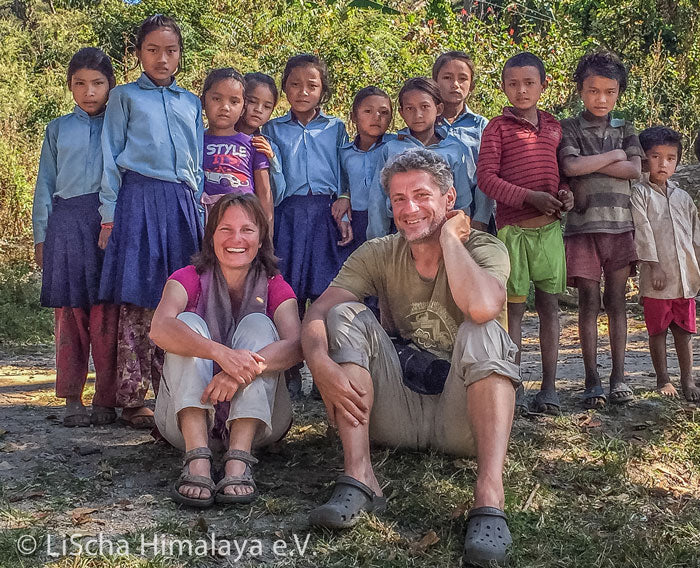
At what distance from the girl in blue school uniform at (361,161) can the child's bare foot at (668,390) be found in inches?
70.8

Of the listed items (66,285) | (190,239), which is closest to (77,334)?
(66,285)

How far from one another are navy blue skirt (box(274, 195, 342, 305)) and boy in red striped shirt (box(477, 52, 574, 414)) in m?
0.87

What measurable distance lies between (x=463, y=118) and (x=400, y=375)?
1.90 m

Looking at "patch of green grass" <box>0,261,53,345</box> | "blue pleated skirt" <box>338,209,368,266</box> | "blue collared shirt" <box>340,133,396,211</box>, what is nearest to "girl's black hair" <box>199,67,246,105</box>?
"blue collared shirt" <box>340,133,396,211</box>

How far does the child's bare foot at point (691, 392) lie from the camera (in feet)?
14.0

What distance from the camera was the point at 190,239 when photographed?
3992mm

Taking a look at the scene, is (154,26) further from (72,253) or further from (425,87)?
(425,87)

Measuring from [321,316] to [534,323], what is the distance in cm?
442

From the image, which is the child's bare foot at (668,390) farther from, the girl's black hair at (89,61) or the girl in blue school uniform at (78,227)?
the girl's black hair at (89,61)

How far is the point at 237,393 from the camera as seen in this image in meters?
3.00

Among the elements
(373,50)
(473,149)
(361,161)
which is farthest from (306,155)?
(373,50)

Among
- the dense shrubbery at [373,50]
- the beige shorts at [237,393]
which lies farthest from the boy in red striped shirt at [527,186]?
the dense shrubbery at [373,50]

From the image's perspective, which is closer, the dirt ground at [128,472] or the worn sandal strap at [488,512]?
the worn sandal strap at [488,512]

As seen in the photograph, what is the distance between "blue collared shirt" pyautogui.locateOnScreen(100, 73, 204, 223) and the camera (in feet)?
12.6
